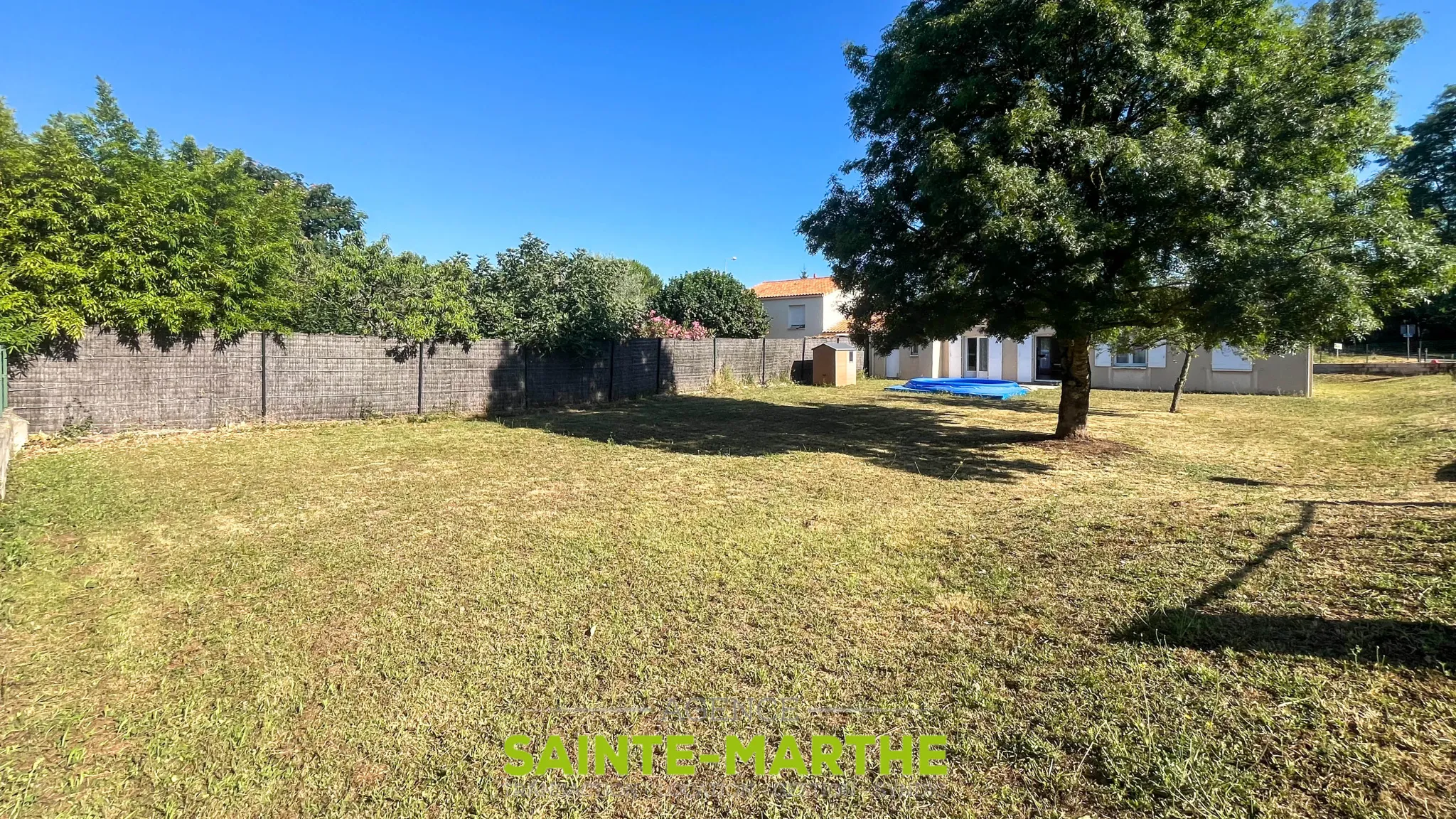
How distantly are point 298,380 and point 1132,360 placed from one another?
22.6 m

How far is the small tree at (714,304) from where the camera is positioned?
86.3ft

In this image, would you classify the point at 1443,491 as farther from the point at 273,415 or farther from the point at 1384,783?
the point at 273,415

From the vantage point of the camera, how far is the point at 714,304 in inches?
1037

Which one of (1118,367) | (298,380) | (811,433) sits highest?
(1118,367)

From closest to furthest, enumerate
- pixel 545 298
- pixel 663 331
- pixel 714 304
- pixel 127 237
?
pixel 127 237 → pixel 545 298 → pixel 663 331 → pixel 714 304

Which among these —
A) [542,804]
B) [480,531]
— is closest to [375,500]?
[480,531]

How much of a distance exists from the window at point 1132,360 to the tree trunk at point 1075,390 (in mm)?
12607

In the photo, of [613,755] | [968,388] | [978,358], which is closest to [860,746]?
[613,755]

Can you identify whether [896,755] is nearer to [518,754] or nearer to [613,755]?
[613,755]

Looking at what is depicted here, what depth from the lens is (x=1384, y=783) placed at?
1.83m

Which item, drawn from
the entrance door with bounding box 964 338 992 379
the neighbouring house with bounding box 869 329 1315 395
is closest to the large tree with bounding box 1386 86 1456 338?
the neighbouring house with bounding box 869 329 1315 395

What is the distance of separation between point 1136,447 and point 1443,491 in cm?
356

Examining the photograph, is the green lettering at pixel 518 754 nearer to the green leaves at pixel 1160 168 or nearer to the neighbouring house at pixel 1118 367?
the green leaves at pixel 1160 168

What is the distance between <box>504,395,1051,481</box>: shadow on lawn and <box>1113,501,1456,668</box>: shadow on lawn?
351 cm
